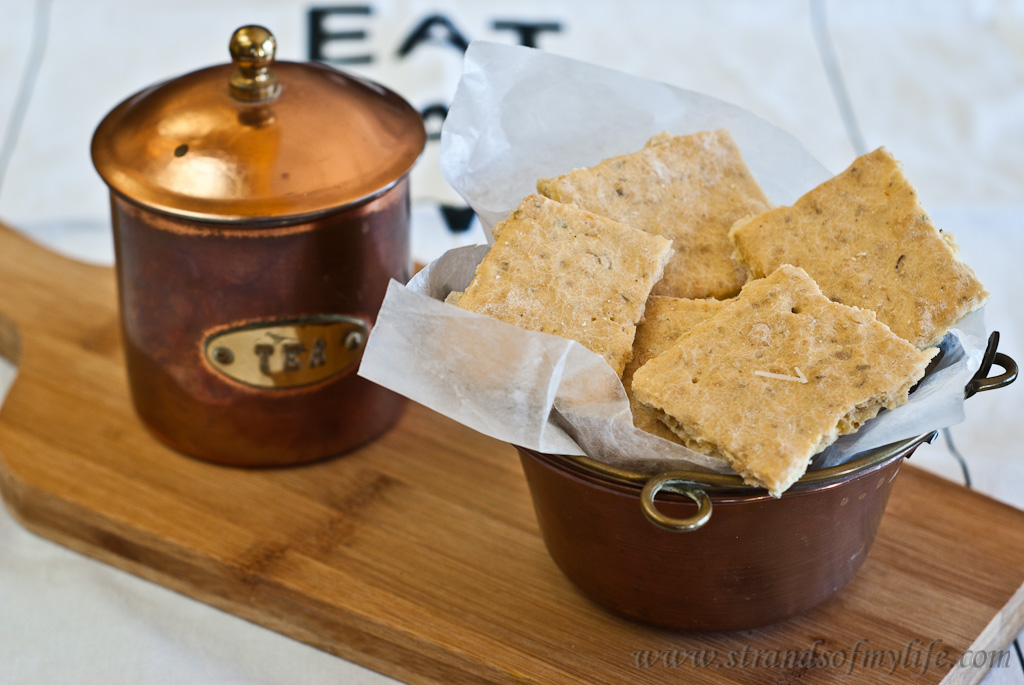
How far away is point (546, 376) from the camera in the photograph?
771 mm

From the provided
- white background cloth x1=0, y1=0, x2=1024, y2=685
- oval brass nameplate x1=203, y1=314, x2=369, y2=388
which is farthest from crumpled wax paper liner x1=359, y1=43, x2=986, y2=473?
white background cloth x1=0, y1=0, x2=1024, y2=685

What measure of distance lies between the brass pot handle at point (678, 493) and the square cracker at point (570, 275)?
121 mm

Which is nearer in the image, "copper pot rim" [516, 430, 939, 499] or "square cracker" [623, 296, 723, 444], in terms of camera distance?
"copper pot rim" [516, 430, 939, 499]

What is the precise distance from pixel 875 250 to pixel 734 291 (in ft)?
0.41

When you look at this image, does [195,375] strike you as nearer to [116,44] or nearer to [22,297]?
[22,297]

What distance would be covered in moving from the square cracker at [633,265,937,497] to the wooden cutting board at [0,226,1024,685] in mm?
231

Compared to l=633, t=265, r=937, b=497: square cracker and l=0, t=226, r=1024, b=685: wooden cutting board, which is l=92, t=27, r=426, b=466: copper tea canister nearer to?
l=0, t=226, r=1024, b=685: wooden cutting board

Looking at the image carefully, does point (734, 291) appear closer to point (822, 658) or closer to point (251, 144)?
point (822, 658)

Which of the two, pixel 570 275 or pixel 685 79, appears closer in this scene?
pixel 570 275

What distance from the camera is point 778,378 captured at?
0.78m

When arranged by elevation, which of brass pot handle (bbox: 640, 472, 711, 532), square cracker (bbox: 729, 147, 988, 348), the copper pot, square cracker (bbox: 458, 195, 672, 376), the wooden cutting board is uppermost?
square cracker (bbox: 729, 147, 988, 348)

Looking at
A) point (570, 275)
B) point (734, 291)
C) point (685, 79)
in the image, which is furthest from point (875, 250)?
point (685, 79)

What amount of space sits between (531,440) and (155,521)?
455 mm

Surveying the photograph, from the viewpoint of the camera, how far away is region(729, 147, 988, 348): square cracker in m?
0.84
